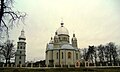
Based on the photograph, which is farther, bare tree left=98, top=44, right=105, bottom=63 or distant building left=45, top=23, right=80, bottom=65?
bare tree left=98, top=44, right=105, bottom=63

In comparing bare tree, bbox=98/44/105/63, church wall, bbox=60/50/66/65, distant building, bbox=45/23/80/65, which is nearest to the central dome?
distant building, bbox=45/23/80/65

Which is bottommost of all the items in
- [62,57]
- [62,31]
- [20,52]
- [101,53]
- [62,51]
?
[62,57]

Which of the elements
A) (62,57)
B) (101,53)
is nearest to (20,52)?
(62,57)

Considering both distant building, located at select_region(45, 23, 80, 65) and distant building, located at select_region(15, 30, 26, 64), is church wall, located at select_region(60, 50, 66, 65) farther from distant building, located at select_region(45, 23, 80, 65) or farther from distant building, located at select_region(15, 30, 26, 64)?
distant building, located at select_region(15, 30, 26, 64)

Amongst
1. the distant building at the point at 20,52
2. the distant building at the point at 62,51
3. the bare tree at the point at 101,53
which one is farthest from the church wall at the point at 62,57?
the bare tree at the point at 101,53

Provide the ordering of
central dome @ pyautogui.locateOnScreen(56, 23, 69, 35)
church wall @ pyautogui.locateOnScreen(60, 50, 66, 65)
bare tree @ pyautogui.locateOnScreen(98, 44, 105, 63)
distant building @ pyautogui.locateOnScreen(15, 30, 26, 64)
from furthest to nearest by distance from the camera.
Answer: bare tree @ pyautogui.locateOnScreen(98, 44, 105, 63) < distant building @ pyautogui.locateOnScreen(15, 30, 26, 64) < central dome @ pyautogui.locateOnScreen(56, 23, 69, 35) < church wall @ pyautogui.locateOnScreen(60, 50, 66, 65)

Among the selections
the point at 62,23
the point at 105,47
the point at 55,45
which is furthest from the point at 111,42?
the point at 55,45

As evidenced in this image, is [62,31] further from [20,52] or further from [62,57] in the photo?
[20,52]

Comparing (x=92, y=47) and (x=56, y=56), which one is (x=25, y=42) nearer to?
(x=56, y=56)

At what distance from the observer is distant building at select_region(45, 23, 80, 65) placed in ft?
177

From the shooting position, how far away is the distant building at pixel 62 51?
53.9 meters

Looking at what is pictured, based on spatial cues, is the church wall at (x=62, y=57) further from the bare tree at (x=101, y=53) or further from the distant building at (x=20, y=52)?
the bare tree at (x=101, y=53)

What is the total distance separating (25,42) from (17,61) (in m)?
7.35

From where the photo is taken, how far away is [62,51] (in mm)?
54219
